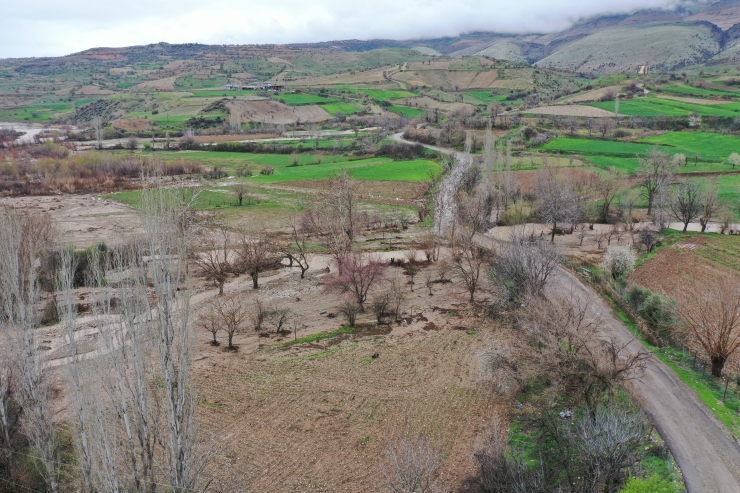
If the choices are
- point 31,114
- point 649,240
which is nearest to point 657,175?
point 649,240

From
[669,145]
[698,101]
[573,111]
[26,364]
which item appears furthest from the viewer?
[573,111]

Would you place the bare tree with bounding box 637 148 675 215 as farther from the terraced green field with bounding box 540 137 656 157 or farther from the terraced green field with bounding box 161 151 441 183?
the terraced green field with bounding box 161 151 441 183

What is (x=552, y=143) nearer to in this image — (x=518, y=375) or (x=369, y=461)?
(x=518, y=375)

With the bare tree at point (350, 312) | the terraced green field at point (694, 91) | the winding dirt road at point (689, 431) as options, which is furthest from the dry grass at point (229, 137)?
the winding dirt road at point (689, 431)

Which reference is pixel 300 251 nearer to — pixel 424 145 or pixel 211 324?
pixel 211 324

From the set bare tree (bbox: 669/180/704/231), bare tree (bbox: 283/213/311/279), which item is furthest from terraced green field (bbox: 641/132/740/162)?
bare tree (bbox: 283/213/311/279)
